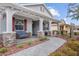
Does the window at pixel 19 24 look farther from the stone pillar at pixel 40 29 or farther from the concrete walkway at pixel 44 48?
the concrete walkway at pixel 44 48

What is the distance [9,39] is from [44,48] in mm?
1430

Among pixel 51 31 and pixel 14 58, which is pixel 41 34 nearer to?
pixel 51 31

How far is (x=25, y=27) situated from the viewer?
24.1ft

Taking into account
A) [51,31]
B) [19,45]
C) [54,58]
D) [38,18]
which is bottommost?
[54,58]

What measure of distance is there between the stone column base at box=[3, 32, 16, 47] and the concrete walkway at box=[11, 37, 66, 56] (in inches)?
21.3

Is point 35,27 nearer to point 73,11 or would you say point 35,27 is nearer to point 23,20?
point 23,20

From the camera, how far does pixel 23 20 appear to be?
7195 millimetres

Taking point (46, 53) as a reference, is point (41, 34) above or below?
above

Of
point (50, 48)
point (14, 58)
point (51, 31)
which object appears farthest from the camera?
point (51, 31)

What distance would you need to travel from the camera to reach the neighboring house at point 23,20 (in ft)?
21.6

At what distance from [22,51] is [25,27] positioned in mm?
1372

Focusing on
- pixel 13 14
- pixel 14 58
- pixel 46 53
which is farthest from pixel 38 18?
pixel 14 58

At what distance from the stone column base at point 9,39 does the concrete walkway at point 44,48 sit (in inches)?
21.3

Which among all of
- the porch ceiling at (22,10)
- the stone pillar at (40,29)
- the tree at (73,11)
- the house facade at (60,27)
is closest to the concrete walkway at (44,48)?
the house facade at (60,27)
